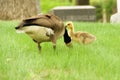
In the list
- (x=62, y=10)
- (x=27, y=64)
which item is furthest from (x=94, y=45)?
(x=62, y=10)

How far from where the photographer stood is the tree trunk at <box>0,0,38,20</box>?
1480 cm

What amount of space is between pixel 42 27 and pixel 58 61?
68 centimetres

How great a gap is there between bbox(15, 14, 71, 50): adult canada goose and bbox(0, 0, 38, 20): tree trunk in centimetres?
702

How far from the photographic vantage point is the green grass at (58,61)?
6.77m

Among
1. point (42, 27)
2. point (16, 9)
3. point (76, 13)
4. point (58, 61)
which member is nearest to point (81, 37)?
point (58, 61)

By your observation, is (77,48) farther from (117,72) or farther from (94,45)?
(117,72)

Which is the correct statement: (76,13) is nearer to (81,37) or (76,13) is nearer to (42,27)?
(81,37)

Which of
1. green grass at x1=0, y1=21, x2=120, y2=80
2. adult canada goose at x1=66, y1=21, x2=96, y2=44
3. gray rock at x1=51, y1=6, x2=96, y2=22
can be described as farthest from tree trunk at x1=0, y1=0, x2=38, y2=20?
gray rock at x1=51, y1=6, x2=96, y2=22

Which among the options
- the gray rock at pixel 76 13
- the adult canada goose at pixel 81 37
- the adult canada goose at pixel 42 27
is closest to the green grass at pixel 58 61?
the adult canada goose at pixel 81 37

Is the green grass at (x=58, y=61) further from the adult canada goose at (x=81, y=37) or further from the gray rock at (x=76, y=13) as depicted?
the gray rock at (x=76, y=13)

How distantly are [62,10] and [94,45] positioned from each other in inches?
499

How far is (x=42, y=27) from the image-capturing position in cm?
724

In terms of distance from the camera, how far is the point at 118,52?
877 cm

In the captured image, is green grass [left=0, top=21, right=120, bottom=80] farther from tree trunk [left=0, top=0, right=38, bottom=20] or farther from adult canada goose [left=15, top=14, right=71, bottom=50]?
tree trunk [left=0, top=0, right=38, bottom=20]
